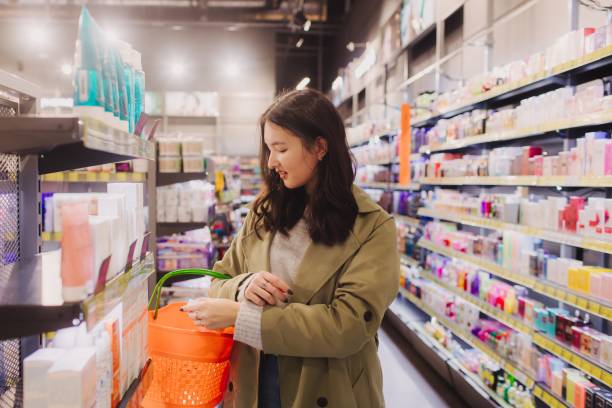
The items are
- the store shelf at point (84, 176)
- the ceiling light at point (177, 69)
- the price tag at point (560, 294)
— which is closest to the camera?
the price tag at point (560, 294)

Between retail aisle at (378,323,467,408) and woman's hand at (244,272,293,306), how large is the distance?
9.44 feet

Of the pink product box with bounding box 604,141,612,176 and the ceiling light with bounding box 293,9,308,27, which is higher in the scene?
the ceiling light with bounding box 293,9,308,27

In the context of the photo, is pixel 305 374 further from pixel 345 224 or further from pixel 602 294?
pixel 602 294

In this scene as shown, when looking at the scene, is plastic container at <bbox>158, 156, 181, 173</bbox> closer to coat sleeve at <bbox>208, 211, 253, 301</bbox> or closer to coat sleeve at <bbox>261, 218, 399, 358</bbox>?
coat sleeve at <bbox>208, 211, 253, 301</bbox>

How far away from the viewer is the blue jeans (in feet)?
5.53

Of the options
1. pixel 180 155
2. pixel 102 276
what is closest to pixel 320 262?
pixel 102 276

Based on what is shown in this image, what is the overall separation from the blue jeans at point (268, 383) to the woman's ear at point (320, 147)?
69cm

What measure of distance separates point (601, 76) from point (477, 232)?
2.22 meters

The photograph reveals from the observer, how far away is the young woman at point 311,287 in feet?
5.02

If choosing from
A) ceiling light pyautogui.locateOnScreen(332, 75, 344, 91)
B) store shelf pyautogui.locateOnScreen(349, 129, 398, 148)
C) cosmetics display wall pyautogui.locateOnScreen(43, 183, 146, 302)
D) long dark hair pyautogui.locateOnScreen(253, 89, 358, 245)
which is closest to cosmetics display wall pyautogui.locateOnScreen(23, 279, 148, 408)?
cosmetics display wall pyautogui.locateOnScreen(43, 183, 146, 302)

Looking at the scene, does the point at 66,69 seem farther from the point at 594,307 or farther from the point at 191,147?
the point at 594,307

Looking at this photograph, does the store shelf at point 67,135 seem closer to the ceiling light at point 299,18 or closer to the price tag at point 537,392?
the price tag at point 537,392

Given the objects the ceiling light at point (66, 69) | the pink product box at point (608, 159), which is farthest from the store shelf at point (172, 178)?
the ceiling light at point (66, 69)

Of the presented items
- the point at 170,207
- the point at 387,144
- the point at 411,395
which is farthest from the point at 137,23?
the point at 411,395
